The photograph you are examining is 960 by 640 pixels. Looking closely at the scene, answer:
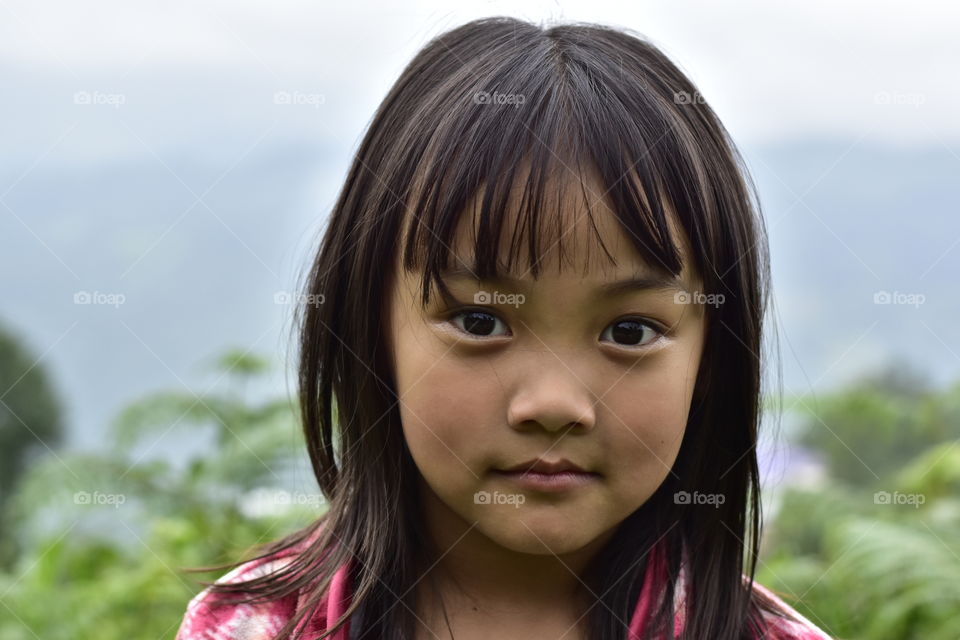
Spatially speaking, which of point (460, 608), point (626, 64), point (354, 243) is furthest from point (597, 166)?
point (460, 608)

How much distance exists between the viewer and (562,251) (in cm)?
176

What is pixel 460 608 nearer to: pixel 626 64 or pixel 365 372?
pixel 365 372

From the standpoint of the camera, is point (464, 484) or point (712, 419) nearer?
point (464, 484)

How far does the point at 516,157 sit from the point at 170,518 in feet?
9.48

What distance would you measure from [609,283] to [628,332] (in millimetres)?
100

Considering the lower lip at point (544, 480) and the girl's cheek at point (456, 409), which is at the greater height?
the girl's cheek at point (456, 409)
